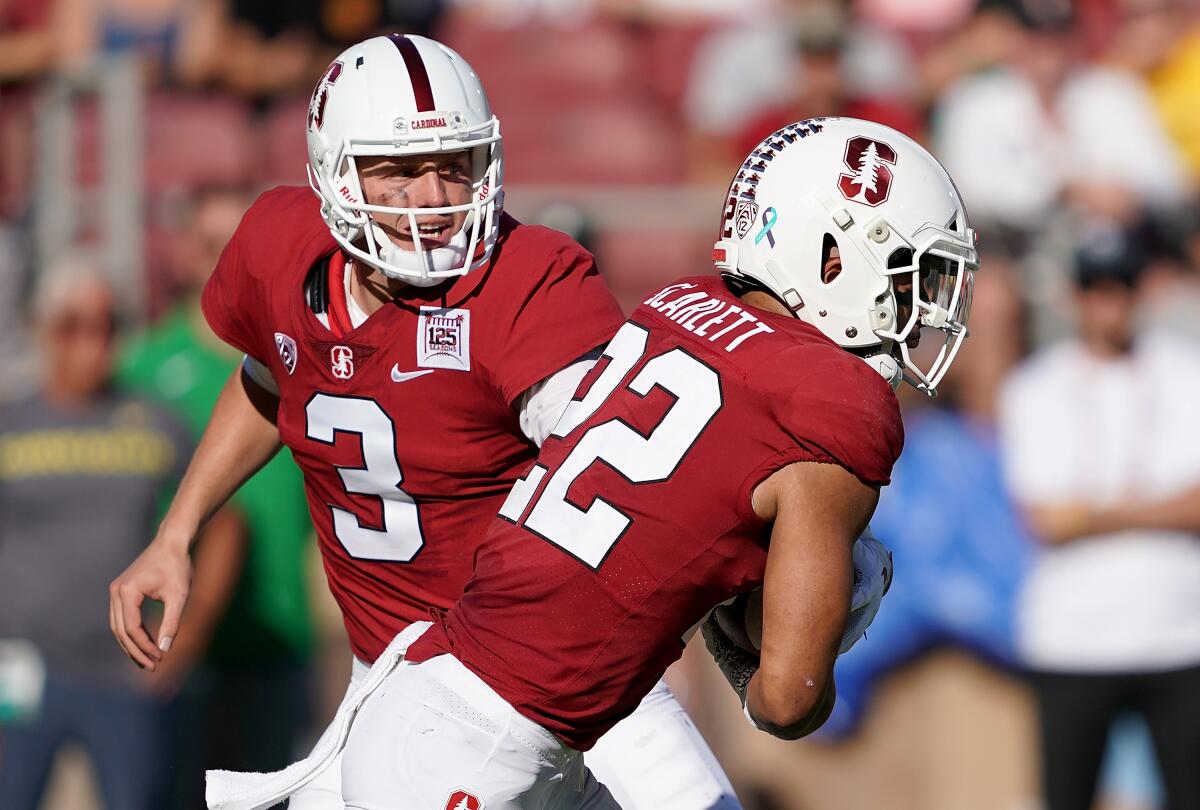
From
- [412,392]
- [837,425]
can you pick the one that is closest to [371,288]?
[412,392]

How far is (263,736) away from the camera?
19.5 feet

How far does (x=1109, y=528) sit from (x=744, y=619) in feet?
10.4

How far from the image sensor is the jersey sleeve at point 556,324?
3.00 metres

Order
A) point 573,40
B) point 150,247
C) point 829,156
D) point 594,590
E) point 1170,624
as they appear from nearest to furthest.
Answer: point 594,590, point 829,156, point 1170,624, point 150,247, point 573,40

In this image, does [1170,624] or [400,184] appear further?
[1170,624]

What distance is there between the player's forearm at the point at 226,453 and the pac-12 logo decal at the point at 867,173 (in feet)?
4.60

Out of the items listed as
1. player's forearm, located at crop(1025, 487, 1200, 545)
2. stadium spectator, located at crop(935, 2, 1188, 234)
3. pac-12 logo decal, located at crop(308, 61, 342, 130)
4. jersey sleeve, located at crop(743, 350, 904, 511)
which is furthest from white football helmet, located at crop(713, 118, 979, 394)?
stadium spectator, located at crop(935, 2, 1188, 234)

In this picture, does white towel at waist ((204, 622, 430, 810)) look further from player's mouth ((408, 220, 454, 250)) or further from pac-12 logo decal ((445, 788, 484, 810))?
player's mouth ((408, 220, 454, 250))

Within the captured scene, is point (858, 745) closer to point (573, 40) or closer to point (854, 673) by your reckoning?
point (854, 673)

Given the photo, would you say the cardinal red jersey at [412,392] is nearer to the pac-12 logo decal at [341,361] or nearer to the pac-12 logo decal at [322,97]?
the pac-12 logo decal at [341,361]

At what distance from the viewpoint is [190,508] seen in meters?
3.48

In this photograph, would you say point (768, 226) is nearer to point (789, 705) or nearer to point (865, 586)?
point (865, 586)

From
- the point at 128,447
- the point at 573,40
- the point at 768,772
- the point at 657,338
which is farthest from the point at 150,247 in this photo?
the point at 657,338

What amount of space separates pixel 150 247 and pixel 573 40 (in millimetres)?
2668
